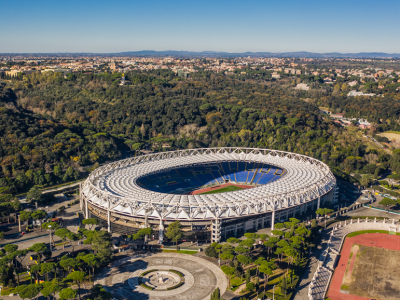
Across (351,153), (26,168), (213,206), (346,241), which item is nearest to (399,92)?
(351,153)

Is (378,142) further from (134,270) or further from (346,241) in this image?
(134,270)

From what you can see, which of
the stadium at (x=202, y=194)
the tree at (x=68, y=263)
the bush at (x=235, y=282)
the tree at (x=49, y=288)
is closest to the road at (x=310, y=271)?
the bush at (x=235, y=282)

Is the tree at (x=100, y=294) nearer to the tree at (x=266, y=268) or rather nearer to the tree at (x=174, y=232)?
the tree at (x=174, y=232)

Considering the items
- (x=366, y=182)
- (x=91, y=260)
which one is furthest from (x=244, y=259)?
(x=366, y=182)

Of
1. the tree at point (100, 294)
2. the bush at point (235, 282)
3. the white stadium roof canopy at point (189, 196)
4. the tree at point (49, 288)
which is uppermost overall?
the white stadium roof canopy at point (189, 196)

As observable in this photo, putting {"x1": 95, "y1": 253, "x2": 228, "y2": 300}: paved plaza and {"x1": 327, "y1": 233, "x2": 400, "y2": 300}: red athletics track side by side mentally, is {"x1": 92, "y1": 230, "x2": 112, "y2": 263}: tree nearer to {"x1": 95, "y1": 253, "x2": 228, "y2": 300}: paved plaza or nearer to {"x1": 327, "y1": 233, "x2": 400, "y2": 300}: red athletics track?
{"x1": 95, "y1": 253, "x2": 228, "y2": 300}: paved plaza

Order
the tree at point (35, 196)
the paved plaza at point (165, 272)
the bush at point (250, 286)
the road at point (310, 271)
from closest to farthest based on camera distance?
the bush at point (250, 286)
the paved plaza at point (165, 272)
the road at point (310, 271)
the tree at point (35, 196)

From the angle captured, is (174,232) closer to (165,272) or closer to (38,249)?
(165,272)
